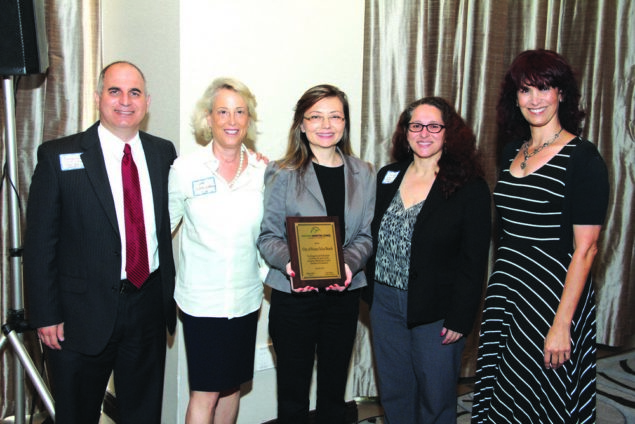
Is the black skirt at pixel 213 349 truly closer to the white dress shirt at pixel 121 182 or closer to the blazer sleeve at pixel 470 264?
the white dress shirt at pixel 121 182

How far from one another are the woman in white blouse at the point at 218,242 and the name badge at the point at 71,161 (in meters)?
0.39

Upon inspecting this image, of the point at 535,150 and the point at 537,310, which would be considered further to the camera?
the point at 535,150

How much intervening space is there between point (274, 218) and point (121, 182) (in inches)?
25.4

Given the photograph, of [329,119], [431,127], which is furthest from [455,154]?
[329,119]

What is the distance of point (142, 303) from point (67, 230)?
0.42m

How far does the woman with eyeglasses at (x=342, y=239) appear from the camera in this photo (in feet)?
Answer: 7.79

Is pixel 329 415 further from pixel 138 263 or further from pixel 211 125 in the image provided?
pixel 211 125

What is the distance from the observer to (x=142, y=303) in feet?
7.63

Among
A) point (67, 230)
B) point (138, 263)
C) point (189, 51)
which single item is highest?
point (189, 51)

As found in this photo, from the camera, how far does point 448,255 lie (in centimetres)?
237

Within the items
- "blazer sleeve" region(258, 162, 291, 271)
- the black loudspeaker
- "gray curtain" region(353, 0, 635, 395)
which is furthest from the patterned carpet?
the black loudspeaker

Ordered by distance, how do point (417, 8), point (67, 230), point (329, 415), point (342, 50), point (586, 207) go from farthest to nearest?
point (417, 8) → point (342, 50) → point (329, 415) → point (67, 230) → point (586, 207)

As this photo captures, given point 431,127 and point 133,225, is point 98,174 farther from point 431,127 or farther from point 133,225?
point 431,127

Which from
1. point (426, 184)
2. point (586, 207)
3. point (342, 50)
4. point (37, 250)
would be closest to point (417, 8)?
point (342, 50)
